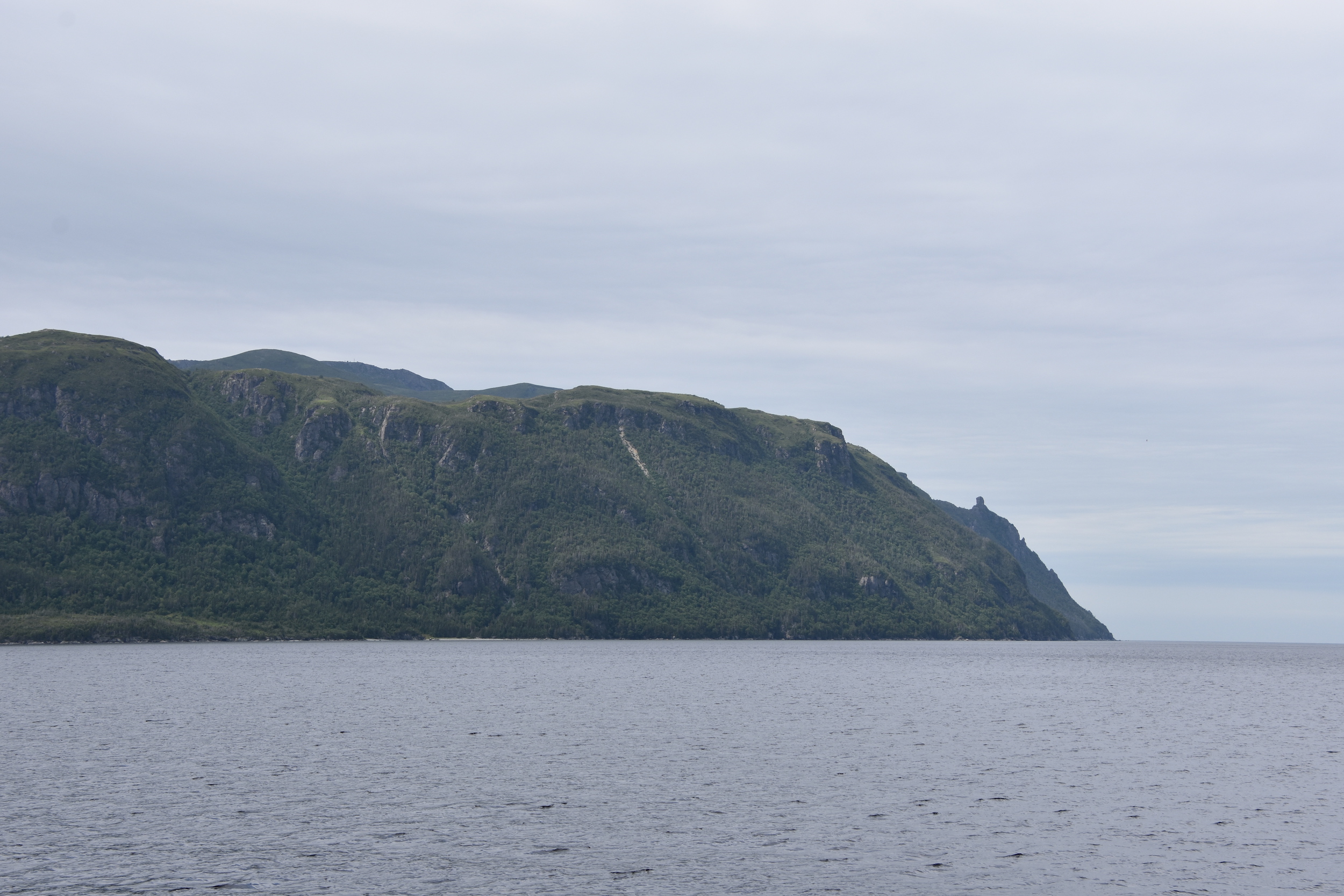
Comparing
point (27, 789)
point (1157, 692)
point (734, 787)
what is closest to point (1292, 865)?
point (734, 787)

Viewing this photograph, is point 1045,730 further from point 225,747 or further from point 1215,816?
point 225,747

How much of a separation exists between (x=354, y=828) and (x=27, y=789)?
2627 centimetres

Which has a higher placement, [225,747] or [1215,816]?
[1215,816]

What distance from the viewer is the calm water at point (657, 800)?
48.1 m

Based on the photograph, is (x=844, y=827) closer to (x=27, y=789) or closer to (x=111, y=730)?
(x=27, y=789)

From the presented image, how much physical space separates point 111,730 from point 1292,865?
97997 mm

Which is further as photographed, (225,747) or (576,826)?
(225,747)

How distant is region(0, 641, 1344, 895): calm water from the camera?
48094 millimetres

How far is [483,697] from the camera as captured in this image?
146 meters

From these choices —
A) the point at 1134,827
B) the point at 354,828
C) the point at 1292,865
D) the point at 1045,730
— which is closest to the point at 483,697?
the point at 1045,730

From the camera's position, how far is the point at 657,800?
6638 centimetres

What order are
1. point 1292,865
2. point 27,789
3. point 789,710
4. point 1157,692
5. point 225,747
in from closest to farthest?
point 1292,865
point 27,789
point 225,747
point 789,710
point 1157,692

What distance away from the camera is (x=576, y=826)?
192ft

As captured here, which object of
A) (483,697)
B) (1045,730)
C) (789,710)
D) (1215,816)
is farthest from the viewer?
(483,697)
